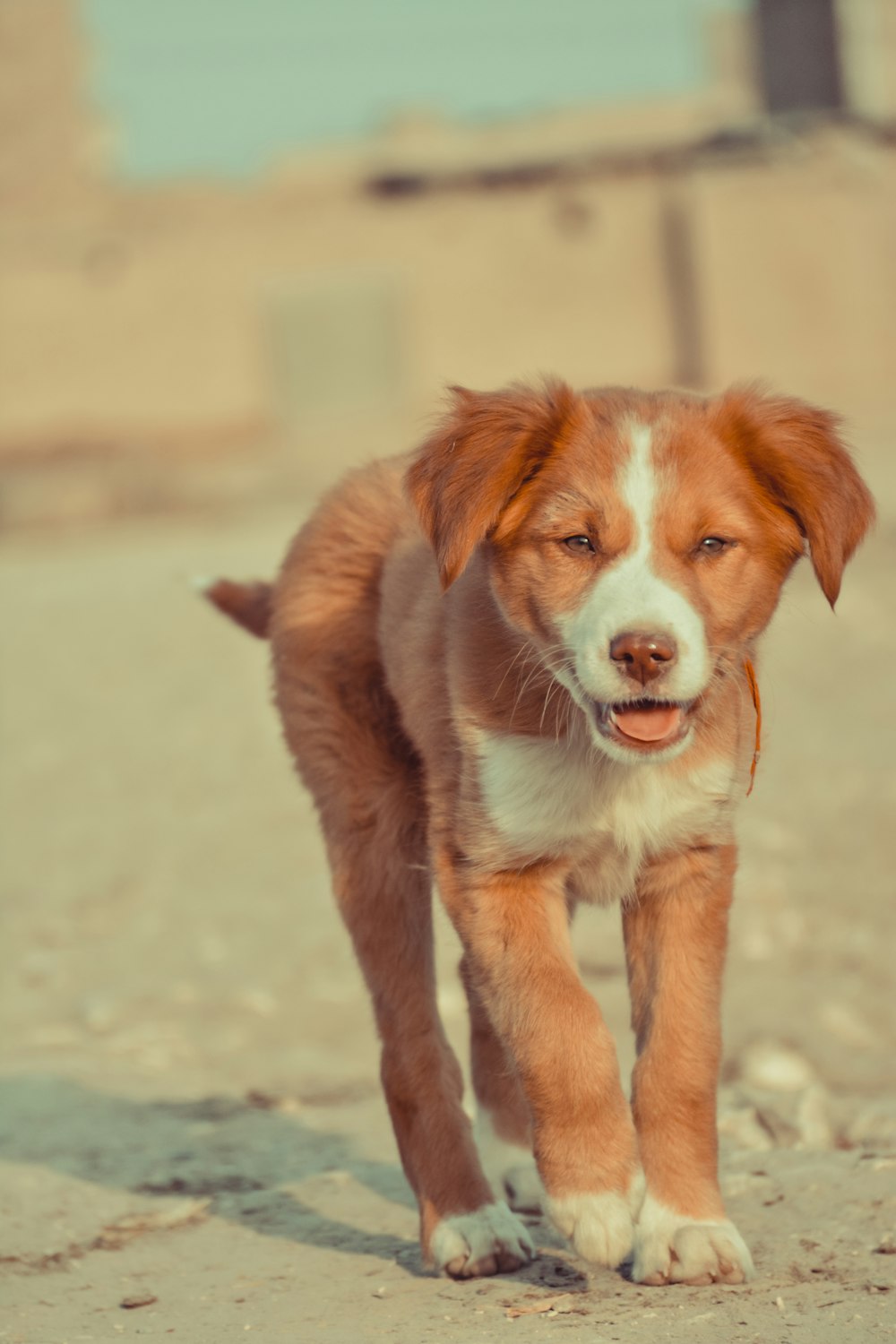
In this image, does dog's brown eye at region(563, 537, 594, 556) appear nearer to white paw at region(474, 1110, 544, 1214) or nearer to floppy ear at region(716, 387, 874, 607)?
floppy ear at region(716, 387, 874, 607)

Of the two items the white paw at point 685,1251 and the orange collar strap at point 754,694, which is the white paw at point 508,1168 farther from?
the orange collar strap at point 754,694

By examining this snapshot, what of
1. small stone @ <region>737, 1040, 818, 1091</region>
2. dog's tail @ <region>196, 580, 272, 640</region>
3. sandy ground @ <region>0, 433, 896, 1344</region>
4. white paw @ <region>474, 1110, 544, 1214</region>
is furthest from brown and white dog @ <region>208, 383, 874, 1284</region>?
small stone @ <region>737, 1040, 818, 1091</region>

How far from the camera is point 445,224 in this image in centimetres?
2388

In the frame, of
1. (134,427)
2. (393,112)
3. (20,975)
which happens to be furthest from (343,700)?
(393,112)

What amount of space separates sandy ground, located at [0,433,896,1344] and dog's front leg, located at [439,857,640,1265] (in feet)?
0.67

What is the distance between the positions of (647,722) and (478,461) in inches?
26.9

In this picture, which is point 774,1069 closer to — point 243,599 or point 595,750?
point 243,599

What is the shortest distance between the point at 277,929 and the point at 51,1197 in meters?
3.61

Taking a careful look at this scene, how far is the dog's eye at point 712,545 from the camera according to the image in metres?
3.80

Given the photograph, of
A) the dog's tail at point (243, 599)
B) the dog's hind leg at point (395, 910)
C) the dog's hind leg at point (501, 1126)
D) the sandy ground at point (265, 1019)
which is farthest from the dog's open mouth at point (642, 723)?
the dog's tail at point (243, 599)

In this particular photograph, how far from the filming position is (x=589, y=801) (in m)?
3.89

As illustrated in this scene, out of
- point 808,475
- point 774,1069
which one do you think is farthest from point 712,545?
point 774,1069

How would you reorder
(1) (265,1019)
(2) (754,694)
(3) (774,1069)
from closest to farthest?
(2) (754,694), (3) (774,1069), (1) (265,1019)

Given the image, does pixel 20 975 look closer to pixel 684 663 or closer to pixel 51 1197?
pixel 51 1197
